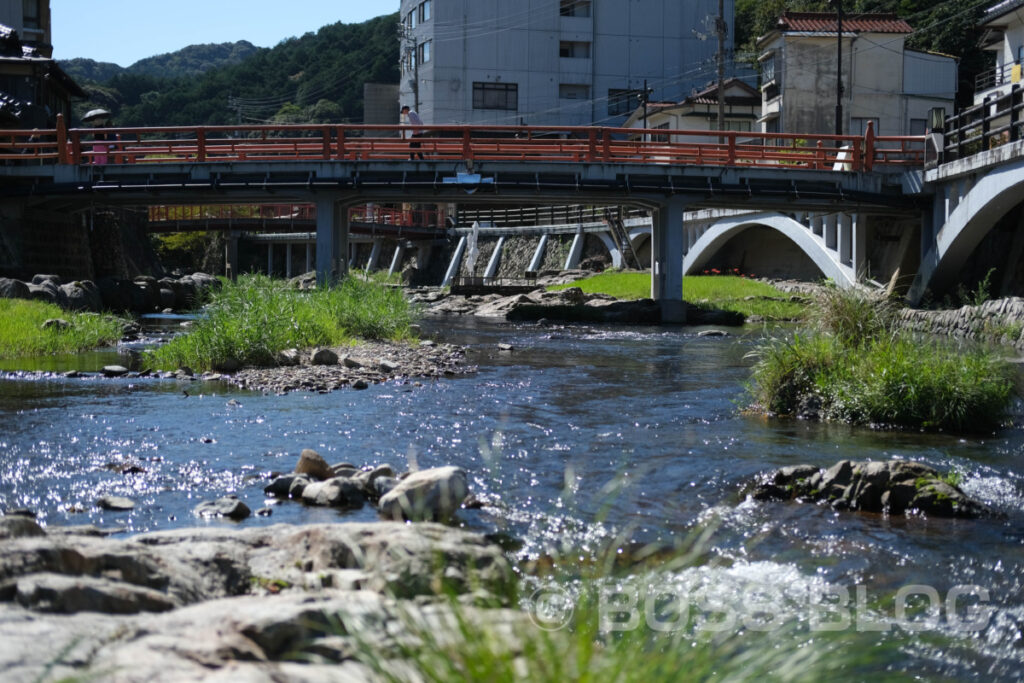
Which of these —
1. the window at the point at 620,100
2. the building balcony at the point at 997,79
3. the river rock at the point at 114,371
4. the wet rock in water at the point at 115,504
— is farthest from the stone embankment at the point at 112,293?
the window at the point at 620,100

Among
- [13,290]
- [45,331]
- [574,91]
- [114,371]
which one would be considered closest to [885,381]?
[114,371]

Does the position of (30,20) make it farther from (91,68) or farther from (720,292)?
(91,68)

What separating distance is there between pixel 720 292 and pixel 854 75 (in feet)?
68.3

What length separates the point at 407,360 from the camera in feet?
58.5

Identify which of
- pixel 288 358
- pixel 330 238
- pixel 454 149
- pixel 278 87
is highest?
pixel 278 87

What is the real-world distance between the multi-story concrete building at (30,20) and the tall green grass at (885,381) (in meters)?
41.7

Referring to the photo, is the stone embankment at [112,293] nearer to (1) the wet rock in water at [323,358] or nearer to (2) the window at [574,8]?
(1) the wet rock in water at [323,358]

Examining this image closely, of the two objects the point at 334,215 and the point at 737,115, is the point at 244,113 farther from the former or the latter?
the point at 334,215

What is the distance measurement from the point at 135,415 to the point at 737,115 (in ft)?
167

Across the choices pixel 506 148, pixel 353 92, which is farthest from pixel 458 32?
pixel 353 92

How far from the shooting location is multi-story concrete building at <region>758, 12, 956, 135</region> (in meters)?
50.0

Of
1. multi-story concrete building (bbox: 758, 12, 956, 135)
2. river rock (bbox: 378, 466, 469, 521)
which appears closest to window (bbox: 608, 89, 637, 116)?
multi-story concrete building (bbox: 758, 12, 956, 135)

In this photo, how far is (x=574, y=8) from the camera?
65.7 metres

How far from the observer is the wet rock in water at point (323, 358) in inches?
661
